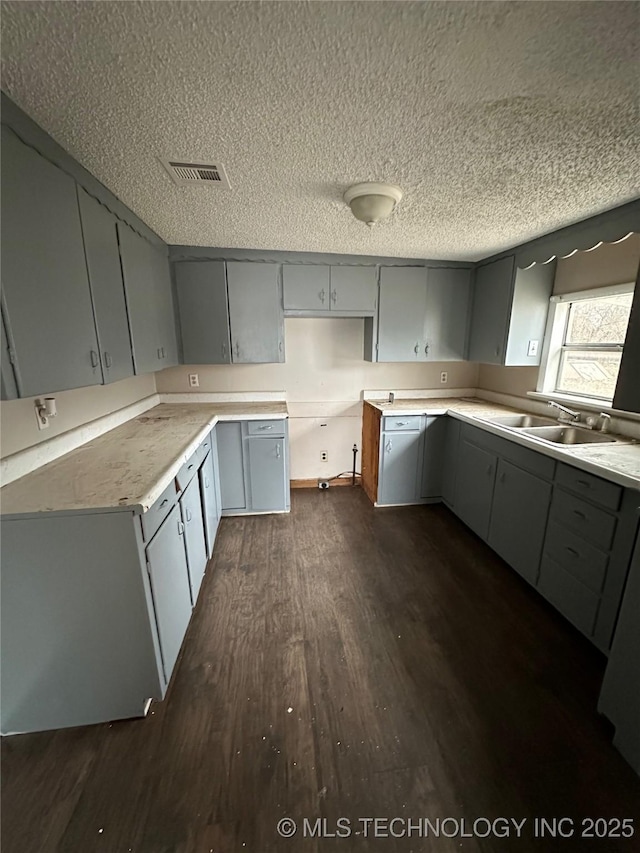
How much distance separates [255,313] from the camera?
2938 mm

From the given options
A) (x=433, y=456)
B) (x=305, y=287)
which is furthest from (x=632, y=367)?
(x=305, y=287)

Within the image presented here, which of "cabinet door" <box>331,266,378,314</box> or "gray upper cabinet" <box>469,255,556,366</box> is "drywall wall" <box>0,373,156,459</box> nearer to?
"cabinet door" <box>331,266,378,314</box>

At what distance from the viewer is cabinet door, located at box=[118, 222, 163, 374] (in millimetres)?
1971

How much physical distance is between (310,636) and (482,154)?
2.40m

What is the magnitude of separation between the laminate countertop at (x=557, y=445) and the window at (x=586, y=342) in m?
0.35

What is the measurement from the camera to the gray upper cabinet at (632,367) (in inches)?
59.0

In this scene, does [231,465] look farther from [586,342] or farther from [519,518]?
[586,342]

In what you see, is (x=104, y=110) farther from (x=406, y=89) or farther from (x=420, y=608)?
(x=420, y=608)

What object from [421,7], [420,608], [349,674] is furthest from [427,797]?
[421,7]

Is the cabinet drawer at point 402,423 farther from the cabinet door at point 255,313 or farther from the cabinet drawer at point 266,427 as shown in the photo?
the cabinet door at point 255,313

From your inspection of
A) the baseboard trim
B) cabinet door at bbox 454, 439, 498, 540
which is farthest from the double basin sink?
the baseboard trim

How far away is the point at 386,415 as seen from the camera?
2998mm

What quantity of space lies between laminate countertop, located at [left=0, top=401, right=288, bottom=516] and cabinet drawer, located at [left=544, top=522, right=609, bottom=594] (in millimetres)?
2092

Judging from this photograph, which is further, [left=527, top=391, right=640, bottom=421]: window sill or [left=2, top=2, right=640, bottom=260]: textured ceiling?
[left=527, top=391, right=640, bottom=421]: window sill
